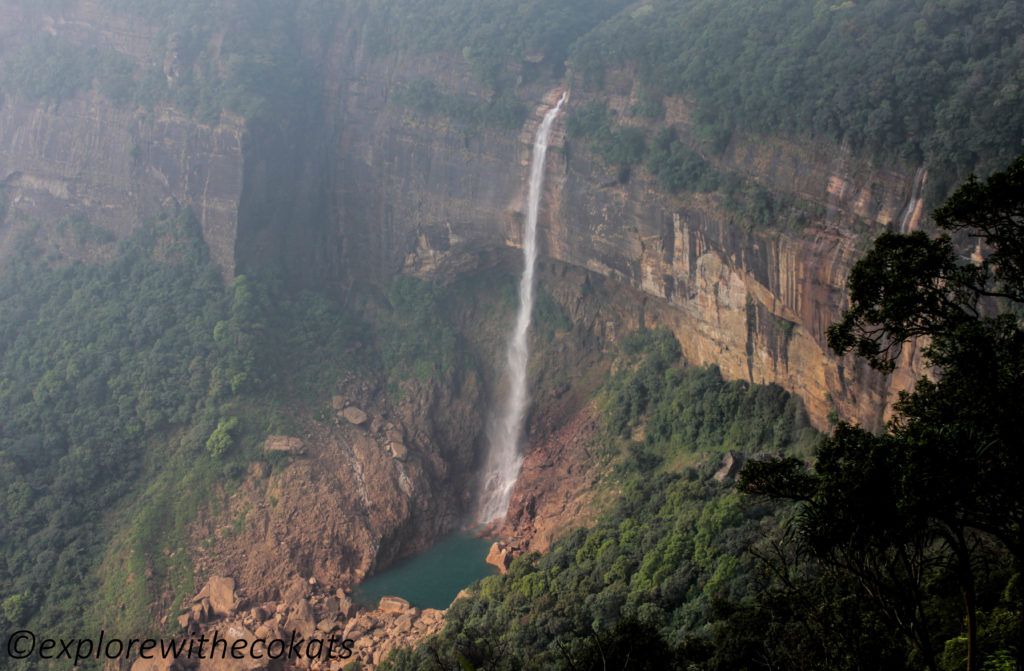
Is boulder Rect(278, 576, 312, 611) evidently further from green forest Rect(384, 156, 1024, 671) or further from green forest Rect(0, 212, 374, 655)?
green forest Rect(384, 156, 1024, 671)

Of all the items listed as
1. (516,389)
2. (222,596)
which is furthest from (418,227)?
(222,596)

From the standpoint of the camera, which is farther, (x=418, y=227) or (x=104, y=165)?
(x=418, y=227)

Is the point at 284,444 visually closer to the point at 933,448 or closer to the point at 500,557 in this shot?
the point at 500,557

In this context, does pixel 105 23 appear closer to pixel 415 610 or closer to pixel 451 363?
pixel 451 363

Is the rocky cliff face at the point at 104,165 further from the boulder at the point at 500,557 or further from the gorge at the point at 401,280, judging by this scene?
the boulder at the point at 500,557

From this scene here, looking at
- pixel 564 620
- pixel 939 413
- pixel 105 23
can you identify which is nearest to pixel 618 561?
pixel 564 620

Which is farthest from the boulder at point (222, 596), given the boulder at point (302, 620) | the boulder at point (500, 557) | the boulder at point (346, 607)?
the boulder at point (500, 557)
